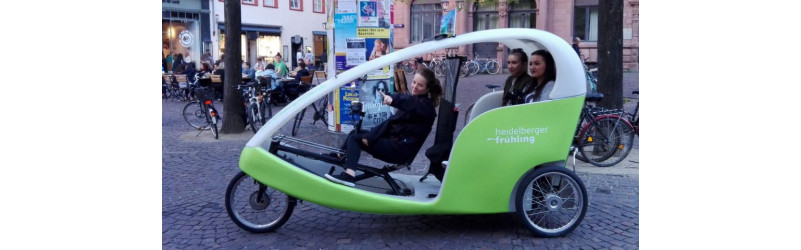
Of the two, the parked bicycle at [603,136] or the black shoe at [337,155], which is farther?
the parked bicycle at [603,136]

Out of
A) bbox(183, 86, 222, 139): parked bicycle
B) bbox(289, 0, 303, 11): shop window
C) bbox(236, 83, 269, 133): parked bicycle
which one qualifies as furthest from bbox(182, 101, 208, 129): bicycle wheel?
bbox(289, 0, 303, 11): shop window

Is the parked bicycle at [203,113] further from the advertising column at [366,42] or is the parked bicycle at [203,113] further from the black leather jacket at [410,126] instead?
the black leather jacket at [410,126]

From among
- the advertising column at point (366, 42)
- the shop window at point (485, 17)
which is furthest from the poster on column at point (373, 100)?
the shop window at point (485, 17)

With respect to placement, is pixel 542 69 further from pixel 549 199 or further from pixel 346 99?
pixel 346 99

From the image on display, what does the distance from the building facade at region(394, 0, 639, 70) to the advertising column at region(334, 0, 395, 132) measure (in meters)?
18.5

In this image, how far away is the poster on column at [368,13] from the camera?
870cm

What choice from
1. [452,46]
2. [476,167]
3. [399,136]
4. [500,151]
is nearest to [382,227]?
[399,136]

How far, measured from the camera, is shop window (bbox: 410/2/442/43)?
103 ft

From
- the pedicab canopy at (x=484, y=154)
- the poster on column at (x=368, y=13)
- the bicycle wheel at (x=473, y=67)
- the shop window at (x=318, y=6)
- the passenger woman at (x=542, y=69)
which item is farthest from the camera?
the shop window at (x=318, y=6)

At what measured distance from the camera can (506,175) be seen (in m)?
4.56

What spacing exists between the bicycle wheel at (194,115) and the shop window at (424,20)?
828 inches

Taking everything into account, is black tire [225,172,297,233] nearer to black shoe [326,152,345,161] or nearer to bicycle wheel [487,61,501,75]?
black shoe [326,152,345,161]

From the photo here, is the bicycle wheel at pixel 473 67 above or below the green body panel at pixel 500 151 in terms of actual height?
above

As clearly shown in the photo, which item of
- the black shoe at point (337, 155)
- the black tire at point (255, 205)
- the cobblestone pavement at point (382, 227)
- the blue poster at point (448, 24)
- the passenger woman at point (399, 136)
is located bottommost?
the cobblestone pavement at point (382, 227)
